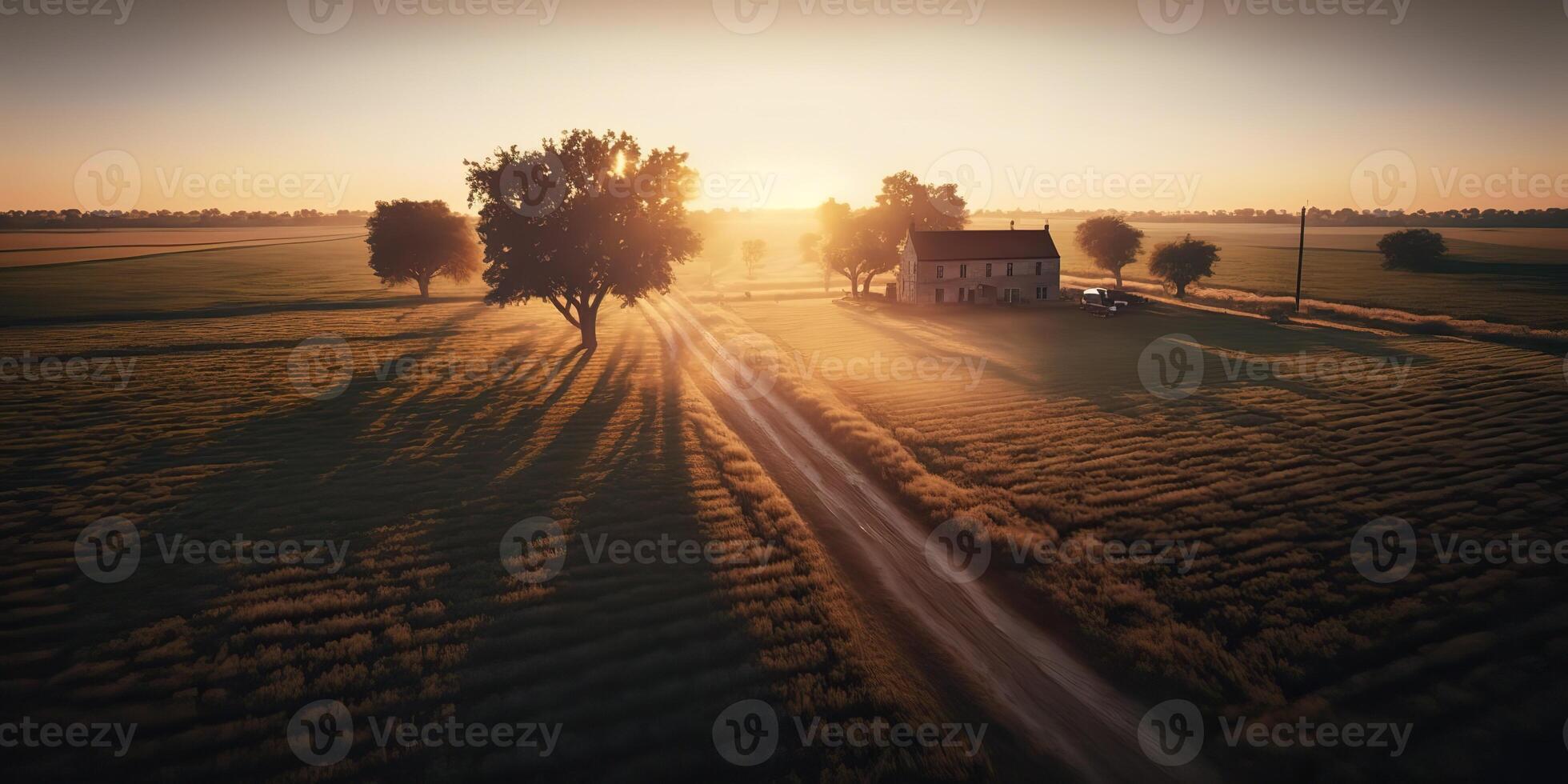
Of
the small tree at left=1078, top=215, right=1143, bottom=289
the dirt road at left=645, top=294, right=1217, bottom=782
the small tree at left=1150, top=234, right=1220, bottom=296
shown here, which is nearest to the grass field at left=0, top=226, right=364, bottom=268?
the dirt road at left=645, top=294, right=1217, bottom=782

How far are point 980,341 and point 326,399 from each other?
1551 inches

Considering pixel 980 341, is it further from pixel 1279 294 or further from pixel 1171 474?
pixel 1279 294

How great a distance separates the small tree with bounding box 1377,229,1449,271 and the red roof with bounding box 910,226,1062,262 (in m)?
58.4

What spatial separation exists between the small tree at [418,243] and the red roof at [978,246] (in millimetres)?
53004

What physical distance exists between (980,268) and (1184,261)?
22.4 metres

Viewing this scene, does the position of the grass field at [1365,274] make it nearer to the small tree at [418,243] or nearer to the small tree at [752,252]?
the small tree at [752,252]

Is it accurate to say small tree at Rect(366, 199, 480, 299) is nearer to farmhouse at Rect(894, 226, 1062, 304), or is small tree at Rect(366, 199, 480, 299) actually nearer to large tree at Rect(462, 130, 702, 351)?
large tree at Rect(462, 130, 702, 351)

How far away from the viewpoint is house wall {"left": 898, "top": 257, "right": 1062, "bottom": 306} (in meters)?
63.0

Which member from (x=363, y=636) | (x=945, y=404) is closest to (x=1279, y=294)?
(x=945, y=404)

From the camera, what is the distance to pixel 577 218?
35.8 metres

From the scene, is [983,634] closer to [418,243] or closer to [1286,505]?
[1286,505]

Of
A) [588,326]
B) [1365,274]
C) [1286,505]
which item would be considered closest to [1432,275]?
[1365,274]

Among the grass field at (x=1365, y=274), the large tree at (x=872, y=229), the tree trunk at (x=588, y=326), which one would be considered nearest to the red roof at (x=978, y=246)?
the large tree at (x=872, y=229)

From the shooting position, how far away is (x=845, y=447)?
73.5ft
